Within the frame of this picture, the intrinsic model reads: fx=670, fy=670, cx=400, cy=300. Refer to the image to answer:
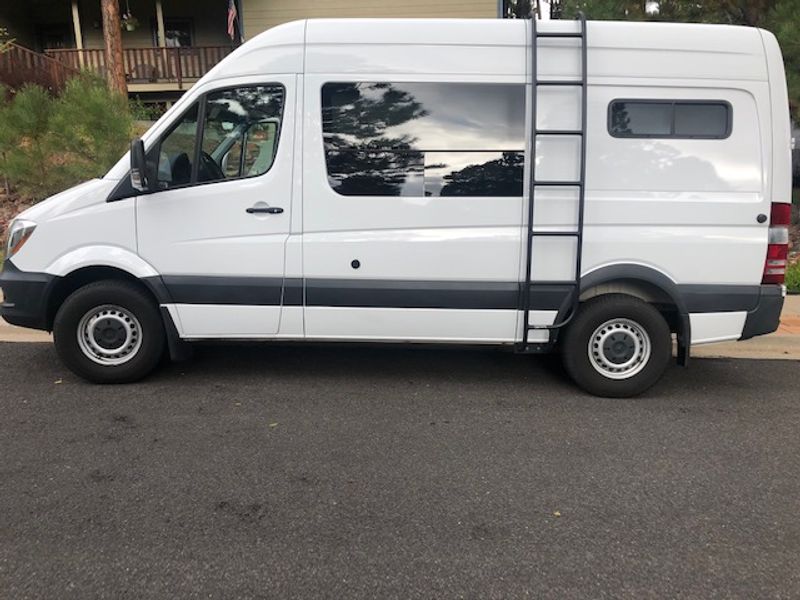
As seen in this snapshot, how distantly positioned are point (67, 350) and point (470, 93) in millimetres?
3440

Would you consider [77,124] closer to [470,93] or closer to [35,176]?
[35,176]

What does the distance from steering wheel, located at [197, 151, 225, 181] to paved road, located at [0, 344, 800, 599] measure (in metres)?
1.55

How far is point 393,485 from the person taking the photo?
3555 mm

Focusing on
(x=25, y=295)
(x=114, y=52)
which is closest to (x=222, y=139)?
(x=25, y=295)

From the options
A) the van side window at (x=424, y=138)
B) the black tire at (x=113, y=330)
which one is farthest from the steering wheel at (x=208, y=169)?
the black tire at (x=113, y=330)

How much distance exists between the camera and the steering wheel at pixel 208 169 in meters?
4.76

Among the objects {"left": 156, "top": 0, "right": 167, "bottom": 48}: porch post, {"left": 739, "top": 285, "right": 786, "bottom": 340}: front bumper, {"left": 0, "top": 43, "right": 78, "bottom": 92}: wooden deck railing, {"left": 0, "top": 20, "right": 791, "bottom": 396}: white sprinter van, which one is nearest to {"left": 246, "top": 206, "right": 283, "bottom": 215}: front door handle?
{"left": 0, "top": 20, "right": 791, "bottom": 396}: white sprinter van

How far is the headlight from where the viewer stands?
15.8 ft

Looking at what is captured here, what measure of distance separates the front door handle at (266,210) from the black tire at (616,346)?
223cm

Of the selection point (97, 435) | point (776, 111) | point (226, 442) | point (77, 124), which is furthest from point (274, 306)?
point (77, 124)

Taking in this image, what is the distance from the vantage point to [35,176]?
9.30 metres

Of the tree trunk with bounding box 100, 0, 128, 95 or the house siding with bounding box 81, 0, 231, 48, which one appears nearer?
the tree trunk with bounding box 100, 0, 128, 95

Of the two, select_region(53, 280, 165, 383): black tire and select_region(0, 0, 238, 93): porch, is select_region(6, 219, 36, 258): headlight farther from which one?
select_region(0, 0, 238, 93): porch

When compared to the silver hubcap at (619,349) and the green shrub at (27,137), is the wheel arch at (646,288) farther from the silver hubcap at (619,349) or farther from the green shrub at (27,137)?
the green shrub at (27,137)
